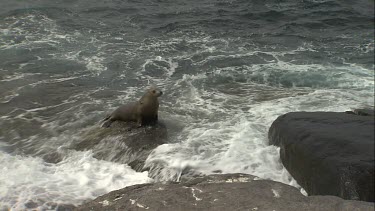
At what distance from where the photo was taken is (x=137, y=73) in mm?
9664

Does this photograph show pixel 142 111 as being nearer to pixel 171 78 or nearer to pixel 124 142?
pixel 124 142

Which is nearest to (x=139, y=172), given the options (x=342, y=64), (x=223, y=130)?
(x=223, y=130)

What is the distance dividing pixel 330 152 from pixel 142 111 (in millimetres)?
3084

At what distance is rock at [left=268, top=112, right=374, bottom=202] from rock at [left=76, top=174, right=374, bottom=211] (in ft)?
1.52

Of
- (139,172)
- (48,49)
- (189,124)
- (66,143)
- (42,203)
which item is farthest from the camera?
(48,49)

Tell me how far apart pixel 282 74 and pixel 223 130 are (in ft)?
11.4

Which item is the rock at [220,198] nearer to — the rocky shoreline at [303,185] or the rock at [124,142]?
the rocky shoreline at [303,185]

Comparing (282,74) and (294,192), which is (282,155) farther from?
(282,74)

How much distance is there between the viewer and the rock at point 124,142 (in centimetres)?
556

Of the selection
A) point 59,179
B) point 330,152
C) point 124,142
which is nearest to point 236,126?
point 124,142

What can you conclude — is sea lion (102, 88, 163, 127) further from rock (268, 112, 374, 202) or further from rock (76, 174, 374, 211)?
rock (76, 174, 374, 211)

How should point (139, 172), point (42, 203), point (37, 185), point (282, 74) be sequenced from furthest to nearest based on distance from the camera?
point (282, 74), point (139, 172), point (37, 185), point (42, 203)

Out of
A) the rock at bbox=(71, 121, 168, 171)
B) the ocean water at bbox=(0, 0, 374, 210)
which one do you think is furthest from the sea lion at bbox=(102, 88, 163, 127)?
the ocean water at bbox=(0, 0, 374, 210)

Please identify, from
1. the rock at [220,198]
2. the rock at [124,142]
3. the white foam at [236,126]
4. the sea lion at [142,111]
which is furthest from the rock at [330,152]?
the sea lion at [142,111]
